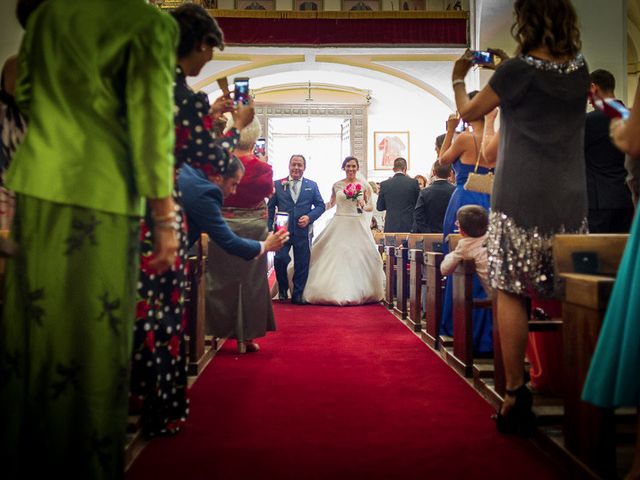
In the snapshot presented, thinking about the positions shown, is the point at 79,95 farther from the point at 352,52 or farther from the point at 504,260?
the point at 352,52

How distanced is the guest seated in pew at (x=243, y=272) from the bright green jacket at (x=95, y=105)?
2598 millimetres

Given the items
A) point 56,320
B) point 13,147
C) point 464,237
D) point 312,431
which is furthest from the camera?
point 464,237

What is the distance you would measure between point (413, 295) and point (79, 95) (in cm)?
419

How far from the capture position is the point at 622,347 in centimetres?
158

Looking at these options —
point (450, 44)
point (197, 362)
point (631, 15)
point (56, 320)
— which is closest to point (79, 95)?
point (56, 320)

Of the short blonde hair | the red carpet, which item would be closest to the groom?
the red carpet

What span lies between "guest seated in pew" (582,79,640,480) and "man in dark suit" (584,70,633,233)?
2012 millimetres

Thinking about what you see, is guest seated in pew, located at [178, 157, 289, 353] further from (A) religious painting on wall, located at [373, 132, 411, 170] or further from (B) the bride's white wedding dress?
(A) religious painting on wall, located at [373, 132, 411, 170]

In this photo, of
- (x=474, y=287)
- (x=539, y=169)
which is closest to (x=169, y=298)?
(x=539, y=169)

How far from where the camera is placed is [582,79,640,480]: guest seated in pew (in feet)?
5.11

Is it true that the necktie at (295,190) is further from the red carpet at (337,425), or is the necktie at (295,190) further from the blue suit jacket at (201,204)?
the blue suit jacket at (201,204)

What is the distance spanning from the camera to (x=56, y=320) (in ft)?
4.77

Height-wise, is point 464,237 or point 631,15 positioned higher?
point 631,15

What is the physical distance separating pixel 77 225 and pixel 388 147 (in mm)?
14213
